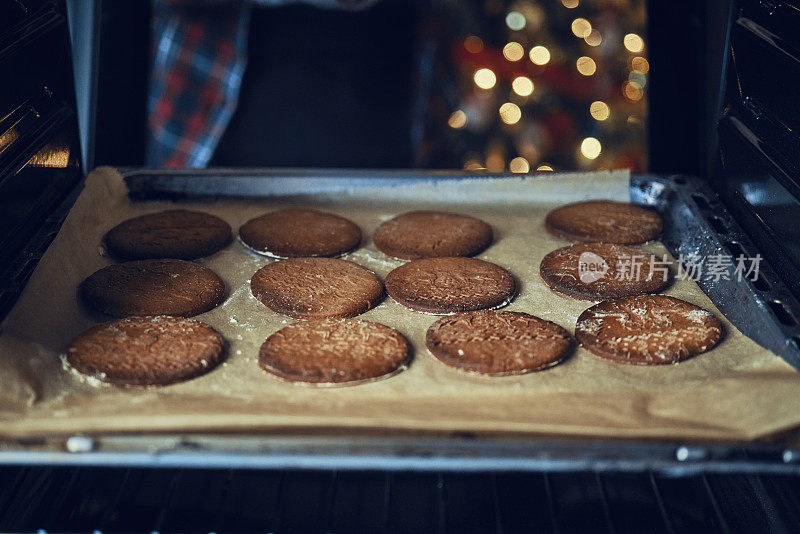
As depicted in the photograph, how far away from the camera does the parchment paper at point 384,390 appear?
87 centimetres

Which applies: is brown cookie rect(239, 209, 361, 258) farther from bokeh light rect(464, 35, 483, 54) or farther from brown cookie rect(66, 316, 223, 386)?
bokeh light rect(464, 35, 483, 54)

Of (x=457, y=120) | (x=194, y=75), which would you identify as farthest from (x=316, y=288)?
(x=457, y=120)

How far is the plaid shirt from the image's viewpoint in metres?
2.70

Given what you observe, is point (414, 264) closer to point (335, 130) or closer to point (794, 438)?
point (794, 438)

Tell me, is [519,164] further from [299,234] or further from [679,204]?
[299,234]

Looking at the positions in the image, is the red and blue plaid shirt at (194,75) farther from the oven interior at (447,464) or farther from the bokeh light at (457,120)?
the oven interior at (447,464)

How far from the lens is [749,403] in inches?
36.6

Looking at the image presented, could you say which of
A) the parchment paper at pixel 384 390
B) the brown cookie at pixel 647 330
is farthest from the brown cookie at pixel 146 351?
the brown cookie at pixel 647 330

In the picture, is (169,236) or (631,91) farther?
(631,91)

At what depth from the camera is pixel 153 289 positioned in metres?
1.31

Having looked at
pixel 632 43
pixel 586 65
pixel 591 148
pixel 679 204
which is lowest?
pixel 591 148

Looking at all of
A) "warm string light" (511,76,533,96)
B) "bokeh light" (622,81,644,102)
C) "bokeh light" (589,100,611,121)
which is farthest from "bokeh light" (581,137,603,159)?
"warm string light" (511,76,533,96)

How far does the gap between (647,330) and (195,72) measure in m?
2.16

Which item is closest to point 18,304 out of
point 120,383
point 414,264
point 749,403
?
point 120,383
